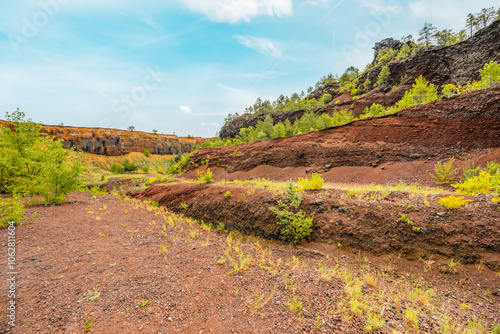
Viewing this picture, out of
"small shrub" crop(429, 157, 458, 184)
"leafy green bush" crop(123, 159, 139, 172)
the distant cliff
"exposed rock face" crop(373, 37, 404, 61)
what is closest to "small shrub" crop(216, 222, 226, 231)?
"small shrub" crop(429, 157, 458, 184)

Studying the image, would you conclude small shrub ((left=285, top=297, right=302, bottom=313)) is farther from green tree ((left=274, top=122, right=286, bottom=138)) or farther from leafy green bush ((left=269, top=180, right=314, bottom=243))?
green tree ((left=274, top=122, right=286, bottom=138))

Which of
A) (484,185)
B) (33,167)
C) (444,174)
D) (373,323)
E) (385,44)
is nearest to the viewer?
(373,323)

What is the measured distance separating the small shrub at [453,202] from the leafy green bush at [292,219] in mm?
4335

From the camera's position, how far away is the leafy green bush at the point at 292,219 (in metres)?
8.01

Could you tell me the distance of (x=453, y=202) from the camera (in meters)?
6.41

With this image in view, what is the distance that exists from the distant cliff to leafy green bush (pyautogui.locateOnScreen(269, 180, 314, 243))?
8560 centimetres

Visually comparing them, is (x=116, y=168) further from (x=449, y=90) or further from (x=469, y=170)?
(x=449, y=90)

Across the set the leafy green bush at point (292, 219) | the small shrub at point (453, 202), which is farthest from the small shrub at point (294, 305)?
the small shrub at point (453, 202)

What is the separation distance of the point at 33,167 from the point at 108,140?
78.6m

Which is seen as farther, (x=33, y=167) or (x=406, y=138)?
(x=406, y=138)

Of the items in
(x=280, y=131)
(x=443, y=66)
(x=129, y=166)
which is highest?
(x=443, y=66)

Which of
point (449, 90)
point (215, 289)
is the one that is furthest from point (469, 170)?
point (449, 90)

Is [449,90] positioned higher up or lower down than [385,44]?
lower down

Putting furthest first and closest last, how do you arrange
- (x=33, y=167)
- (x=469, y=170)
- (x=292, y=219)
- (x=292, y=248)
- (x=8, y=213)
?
1. (x=33, y=167)
2. (x=469, y=170)
3. (x=292, y=219)
4. (x=292, y=248)
5. (x=8, y=213)
